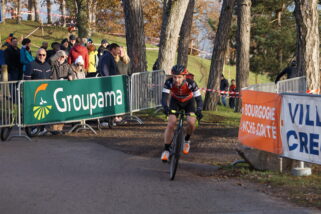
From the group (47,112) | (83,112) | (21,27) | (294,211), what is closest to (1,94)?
(47,112)

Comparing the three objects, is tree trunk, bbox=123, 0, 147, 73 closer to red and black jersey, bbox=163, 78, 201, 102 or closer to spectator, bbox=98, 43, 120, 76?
spectator, bbox=98, 43, 120, 76

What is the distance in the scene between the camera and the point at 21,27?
180 feet

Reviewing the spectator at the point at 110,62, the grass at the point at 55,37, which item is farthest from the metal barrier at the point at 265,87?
the grass at the point at 55,37

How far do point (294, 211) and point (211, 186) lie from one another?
6.05 ft

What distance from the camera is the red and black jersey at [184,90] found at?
10749 mm

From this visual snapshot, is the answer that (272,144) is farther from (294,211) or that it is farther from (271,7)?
(271,7)

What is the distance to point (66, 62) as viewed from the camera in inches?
609

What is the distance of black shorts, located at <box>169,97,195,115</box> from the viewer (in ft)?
36.4

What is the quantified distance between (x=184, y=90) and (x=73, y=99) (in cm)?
468

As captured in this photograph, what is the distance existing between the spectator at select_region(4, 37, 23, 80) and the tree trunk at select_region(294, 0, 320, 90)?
9.26 m

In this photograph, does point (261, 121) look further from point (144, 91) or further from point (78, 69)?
point (144, 91)

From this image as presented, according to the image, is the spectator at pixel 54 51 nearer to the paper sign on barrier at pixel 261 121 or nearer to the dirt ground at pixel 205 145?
the dirt ground at pixel 205 145

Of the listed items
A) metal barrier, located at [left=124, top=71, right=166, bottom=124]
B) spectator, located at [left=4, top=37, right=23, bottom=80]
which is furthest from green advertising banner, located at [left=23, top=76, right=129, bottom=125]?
spectator, located at [left=4, top=37, right=23, bottom=80]

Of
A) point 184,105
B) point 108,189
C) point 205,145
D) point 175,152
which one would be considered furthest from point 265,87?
point 108,189
